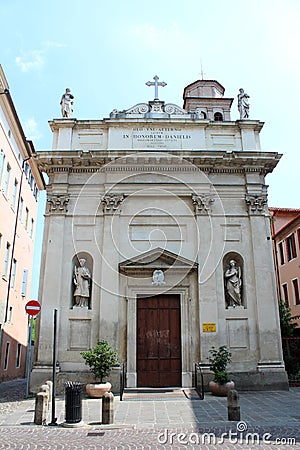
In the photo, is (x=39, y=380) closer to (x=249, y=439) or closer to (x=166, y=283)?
(x=166, y=283)

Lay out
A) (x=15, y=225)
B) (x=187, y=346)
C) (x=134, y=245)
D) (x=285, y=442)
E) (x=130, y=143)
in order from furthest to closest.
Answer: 1. (x=15, y=225)
2. (x=130, y=143)
3. (x=134, y=245)
4. (x=187, y=346)
5. (x=285, y=442)

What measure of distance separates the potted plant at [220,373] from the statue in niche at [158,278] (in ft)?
10.2

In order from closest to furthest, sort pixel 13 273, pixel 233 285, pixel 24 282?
pixel 233 285 → pixel 13 273 → pixel 24 282

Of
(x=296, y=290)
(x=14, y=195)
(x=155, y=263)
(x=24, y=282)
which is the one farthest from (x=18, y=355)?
(x=296, y=290)

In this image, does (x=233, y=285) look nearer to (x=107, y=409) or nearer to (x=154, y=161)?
(x=154, y=161)

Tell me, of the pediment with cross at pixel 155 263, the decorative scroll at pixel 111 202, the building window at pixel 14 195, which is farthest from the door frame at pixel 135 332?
the building window at pixel 14 195

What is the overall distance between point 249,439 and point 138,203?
10272 mm

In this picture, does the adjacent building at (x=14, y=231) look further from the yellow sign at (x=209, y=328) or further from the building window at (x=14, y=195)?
the yellow sign at (x=209, y=328)

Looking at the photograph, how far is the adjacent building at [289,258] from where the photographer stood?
25.4 metres

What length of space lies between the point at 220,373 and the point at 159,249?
490 centimetres

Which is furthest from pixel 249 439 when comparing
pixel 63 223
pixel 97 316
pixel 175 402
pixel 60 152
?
pixel 60 152

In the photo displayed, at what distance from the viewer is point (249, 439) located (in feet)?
23.7

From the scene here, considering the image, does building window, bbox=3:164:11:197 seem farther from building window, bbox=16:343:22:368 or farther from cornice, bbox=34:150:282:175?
building window, bbox=16:343:22:368

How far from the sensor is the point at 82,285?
49.2ft
